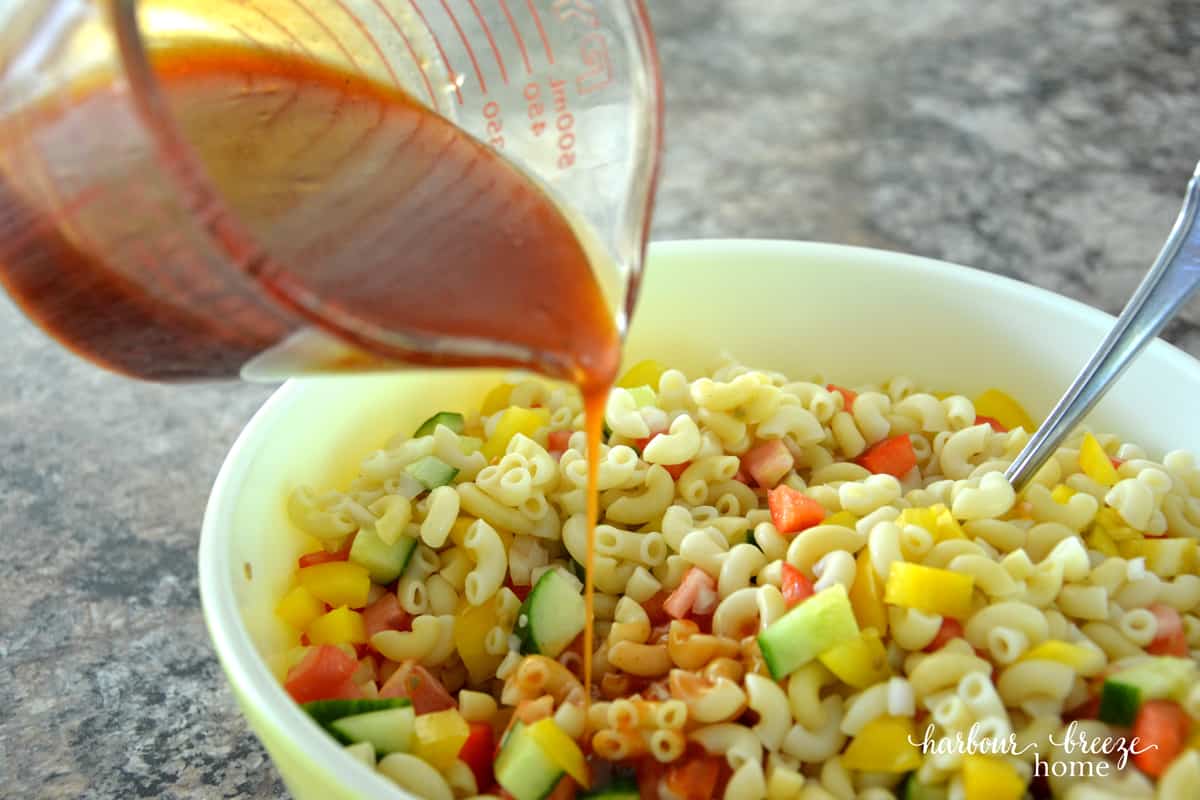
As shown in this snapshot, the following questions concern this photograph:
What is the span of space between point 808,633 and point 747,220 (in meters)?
1.24

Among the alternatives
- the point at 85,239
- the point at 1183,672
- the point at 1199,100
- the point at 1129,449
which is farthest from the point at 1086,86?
the point at 85,239

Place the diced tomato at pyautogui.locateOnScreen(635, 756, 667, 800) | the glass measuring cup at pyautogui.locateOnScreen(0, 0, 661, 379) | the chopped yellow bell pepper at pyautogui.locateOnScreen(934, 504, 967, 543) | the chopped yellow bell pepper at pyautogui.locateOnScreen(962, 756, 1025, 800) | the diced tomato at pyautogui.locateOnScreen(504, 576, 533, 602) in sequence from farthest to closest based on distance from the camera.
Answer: the diced tomato at pyautogui.locateOnScreen(504, 576, 533, 602) < the chopped yellow bell pepper at pyautogui.locateOnScreen(934, 504, 967, 543) < the diced tomato at pyautogui.locateOnScreen(635, 756, 667, 800) < the chopped yellow bell pepper at pyautogui.locateOnScreen(962, 756, 1025, 800) < the glass measuring cup at pyautogui.locateOnScreen(0, 0, 661, 379)

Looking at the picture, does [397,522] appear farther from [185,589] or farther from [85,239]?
[85,239]

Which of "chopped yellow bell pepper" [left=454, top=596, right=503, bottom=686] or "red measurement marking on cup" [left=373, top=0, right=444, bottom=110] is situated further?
"chopped yellow bell pepper" [left=454, top=596, right=503, bottom=686]

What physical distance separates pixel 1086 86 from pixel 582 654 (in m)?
1.94

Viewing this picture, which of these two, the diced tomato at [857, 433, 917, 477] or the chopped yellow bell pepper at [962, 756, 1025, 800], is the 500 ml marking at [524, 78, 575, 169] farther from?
the chopped yellow bell pepper at [962, 756, 1025, 800]

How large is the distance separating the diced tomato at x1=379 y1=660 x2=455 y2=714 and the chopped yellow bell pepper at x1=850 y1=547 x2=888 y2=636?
0.40 meters

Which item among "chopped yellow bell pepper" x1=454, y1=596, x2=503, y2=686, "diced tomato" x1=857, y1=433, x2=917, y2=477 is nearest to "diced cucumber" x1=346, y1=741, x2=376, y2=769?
"chopped yellow bell pepper" x1=454, y1=596, x2=503, y2=686

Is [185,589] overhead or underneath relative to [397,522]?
underneath

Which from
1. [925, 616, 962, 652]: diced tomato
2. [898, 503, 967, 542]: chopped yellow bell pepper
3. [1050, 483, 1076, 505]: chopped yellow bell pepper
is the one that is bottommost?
[1050, 483, 1076, 505]: chopped yellow bell pepper

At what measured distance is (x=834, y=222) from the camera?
2240 mm

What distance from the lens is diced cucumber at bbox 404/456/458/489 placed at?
1.38 meters

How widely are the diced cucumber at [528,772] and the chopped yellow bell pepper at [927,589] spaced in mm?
338

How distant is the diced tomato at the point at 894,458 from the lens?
1461 mm
